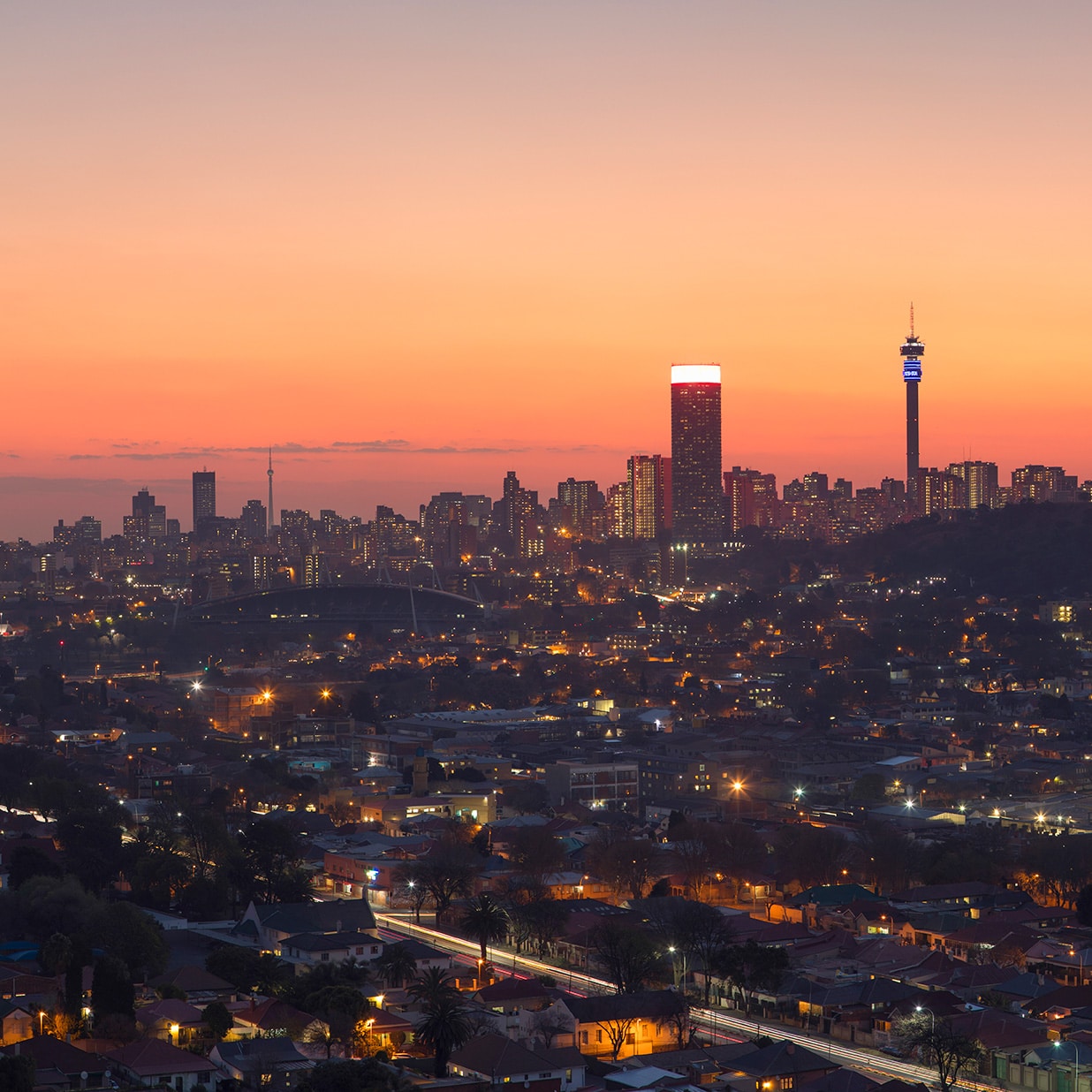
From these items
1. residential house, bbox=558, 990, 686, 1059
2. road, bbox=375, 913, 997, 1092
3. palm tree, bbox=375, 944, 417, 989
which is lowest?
road, bbox=375, 913, 997, 1092

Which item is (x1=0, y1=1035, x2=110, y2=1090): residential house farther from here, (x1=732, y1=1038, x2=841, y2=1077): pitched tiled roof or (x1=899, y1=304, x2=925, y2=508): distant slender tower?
(x1=899, y1=304, x2=925, y2=508): distant slender tower

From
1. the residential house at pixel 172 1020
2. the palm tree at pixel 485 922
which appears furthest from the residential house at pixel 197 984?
the palm tree at pixel 485 922

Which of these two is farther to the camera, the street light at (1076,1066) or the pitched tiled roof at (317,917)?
the pitched tiled roof at (317,917)

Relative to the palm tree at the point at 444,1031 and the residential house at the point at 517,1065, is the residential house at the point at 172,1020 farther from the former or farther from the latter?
the residential house at the point at 517,1065

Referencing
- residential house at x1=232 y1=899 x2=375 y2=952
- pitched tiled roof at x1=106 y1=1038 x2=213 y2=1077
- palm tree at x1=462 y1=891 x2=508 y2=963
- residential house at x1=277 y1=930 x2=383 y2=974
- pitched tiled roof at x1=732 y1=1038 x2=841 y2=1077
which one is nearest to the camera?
pitched tiled roof at x1=106 y1=1038 x2=213 y2=1077

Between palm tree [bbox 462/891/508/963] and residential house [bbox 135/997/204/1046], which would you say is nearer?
residential house [bbox 135/997/204/1046]

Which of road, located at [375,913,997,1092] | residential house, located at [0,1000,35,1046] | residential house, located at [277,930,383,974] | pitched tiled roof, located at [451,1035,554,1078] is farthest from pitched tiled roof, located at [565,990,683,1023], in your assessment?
residential house, located at [0,1000,35,1046]

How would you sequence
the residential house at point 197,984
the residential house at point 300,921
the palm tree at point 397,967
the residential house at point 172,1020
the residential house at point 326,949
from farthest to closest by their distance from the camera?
the residential house at point 300,921 < the residential house at point 326,949 < the palm tree at point 397,967 < the residential house at point 197,984 < the residential house at point 172,1020
